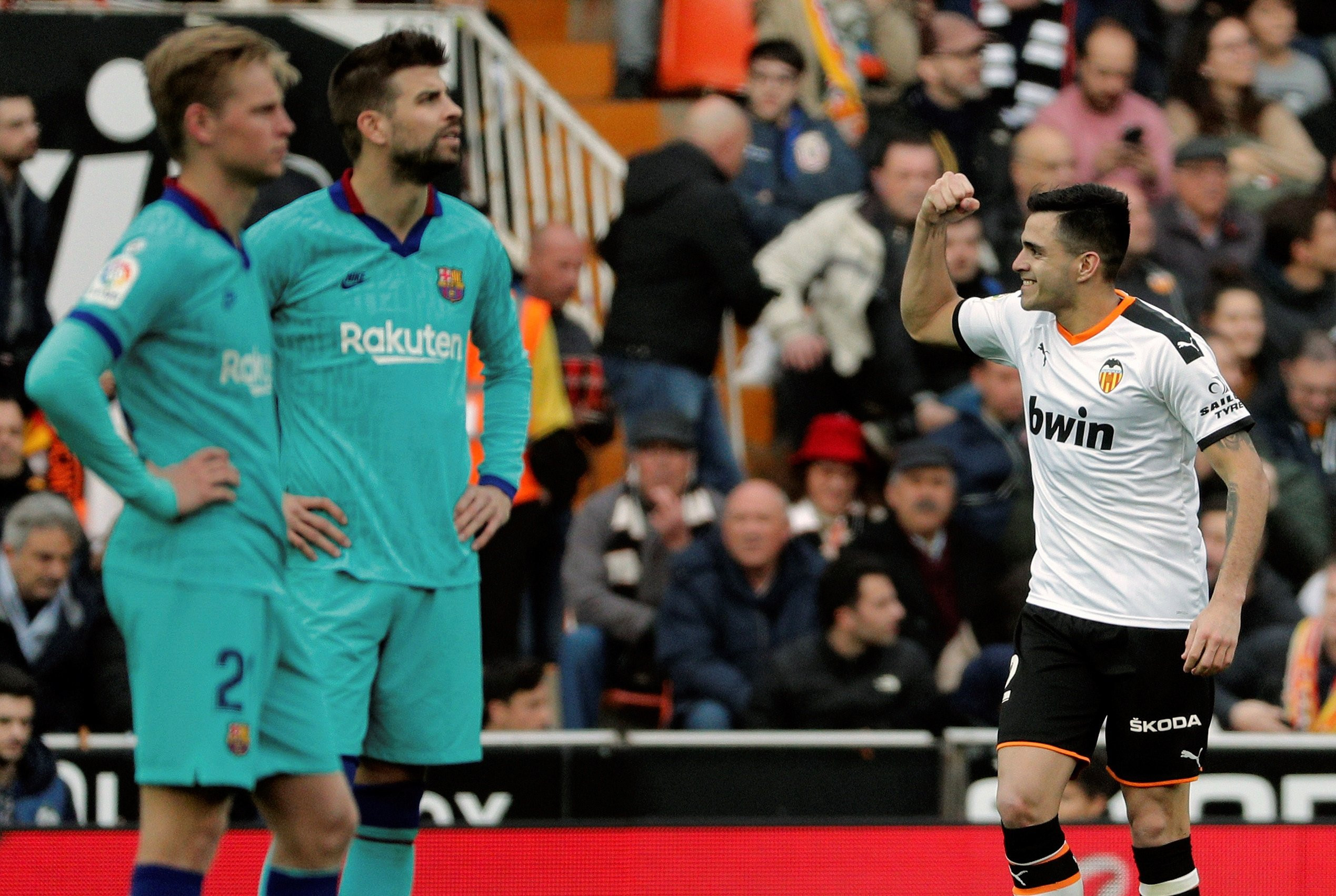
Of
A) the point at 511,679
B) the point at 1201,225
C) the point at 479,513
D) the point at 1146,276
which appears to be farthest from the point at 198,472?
the point at 1201,225

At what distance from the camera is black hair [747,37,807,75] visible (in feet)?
30.8

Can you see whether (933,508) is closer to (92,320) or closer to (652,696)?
(652,696)

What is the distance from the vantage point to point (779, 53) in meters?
9.39

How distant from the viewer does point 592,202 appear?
35.0 ft

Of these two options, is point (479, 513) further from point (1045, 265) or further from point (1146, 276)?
point (1146, 276)

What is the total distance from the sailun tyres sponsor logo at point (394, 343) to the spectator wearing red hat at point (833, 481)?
152 inches

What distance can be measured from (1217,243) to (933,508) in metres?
2.67

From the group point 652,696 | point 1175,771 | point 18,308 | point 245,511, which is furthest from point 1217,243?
point 245,511

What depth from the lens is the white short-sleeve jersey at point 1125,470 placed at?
5016mm

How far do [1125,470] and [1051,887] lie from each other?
114 cm

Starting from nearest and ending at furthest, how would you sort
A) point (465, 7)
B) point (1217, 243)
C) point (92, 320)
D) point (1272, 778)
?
1. point (92, 320)
2. point (1272, 778)
3. point (1217, 243)
4. point (465, 7)

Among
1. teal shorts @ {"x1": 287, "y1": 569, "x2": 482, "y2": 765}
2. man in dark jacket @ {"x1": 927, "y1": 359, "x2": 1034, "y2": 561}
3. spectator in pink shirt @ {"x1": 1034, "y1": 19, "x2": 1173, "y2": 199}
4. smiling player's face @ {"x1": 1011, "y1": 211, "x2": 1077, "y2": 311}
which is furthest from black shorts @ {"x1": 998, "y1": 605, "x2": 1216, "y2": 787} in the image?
spectator in pink shirt @ {"x1": 1034, "y1": 19, "x2": 1173, "y2": 199}

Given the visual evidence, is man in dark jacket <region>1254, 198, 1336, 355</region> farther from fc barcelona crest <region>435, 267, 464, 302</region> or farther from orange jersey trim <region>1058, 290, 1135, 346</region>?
fc barcelona crest <region>435, 267, 464, 302</region>

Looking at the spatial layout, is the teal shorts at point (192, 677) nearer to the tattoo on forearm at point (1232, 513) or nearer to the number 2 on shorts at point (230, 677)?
the number 2 on shorts at point (230, 677)
